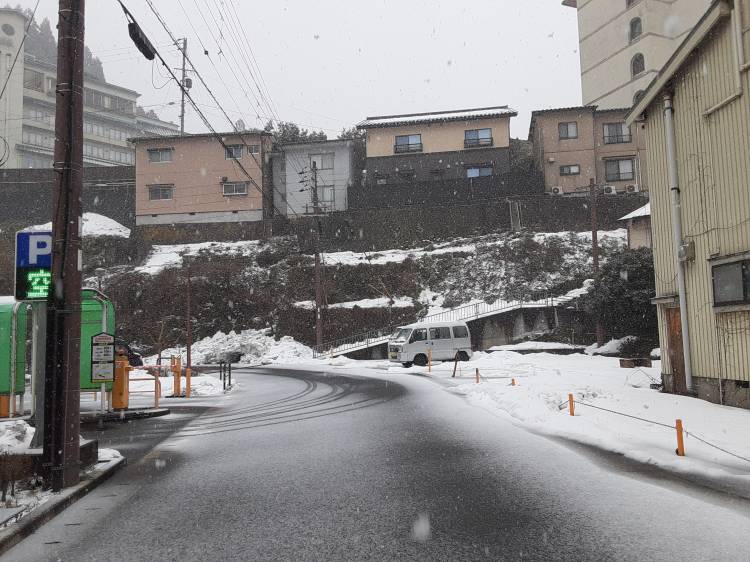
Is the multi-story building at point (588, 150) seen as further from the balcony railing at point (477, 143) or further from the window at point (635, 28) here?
the window at point (635, 28)

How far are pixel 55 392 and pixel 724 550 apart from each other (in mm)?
6379

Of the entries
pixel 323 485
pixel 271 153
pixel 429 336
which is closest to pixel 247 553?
pixel 323 485

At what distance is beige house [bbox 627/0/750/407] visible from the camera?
1090cm

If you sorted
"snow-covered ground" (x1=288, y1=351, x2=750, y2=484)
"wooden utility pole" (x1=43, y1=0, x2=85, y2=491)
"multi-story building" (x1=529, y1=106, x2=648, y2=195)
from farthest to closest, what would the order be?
1. "multi-story building" (x1=529, y1=106, x2=648, y2=195)
2. "snow-covered ground" (x1=288, y1=351, x2=750, y2=484)
3. "wooden utility pole" (x1=43, y1=0, x2=85, y2=491)

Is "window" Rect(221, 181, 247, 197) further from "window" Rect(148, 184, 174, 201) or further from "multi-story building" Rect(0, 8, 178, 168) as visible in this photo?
"multi-story building" Rect(0, 8, 178, 168)

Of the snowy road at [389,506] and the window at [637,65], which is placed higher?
the window at [637,65]

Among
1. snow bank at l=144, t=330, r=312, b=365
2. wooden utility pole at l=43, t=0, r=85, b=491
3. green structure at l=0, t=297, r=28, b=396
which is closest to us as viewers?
wooden utility pole at l=43, t=0, r=85, b=491

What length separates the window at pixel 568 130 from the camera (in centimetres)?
4422

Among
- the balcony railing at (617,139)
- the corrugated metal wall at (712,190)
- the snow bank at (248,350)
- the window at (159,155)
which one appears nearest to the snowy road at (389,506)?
the corrugated metal wall at (712,190)

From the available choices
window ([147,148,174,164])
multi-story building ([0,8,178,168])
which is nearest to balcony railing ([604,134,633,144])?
window ([147,148,174,164])

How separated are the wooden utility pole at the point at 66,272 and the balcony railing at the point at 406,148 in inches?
1625

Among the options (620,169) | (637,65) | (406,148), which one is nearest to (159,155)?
(406,148)

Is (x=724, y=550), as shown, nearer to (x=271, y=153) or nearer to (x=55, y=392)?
(x=55, y=392)

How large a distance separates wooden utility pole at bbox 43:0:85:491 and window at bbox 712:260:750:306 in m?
10.9
